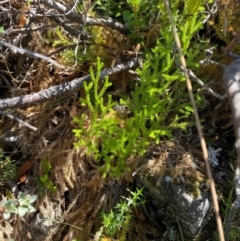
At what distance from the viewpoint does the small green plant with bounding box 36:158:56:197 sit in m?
2.49

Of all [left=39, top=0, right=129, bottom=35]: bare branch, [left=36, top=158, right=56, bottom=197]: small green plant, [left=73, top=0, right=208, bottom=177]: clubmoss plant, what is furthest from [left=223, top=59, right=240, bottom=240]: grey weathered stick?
[left=36, top=158, right=56, bottom=197]: small green plant

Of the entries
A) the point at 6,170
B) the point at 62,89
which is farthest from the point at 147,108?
the point at 6,170

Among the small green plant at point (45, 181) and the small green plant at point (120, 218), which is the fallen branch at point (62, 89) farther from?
the small green plant at point (120, 218)

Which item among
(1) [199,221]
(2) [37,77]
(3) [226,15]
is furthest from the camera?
(2) [37,77]

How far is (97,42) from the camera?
98.0 inches

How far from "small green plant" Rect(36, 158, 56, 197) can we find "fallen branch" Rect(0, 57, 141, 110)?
38 cm

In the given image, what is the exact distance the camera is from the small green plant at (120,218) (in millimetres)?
2312

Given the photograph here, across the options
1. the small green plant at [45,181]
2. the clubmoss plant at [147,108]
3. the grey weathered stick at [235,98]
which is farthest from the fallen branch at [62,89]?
the grey weathered stick at [235,98]

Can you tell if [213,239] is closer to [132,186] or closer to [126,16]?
[132,186]

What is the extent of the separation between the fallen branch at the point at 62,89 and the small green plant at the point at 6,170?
0.47 metres

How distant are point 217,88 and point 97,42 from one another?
0.75 m

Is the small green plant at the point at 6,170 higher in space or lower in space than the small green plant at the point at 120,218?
lower

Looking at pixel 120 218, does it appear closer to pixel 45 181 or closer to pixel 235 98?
pixel 45 181

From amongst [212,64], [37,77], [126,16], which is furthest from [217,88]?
[37,77]
